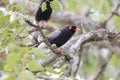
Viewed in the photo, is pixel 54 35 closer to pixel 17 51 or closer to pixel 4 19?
pixel 4 19

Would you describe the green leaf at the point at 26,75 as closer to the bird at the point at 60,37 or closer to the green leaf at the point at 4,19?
the green leaf at the point at 4,19

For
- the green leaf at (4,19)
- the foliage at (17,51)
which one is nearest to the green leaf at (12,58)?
the foliage at (17,51)

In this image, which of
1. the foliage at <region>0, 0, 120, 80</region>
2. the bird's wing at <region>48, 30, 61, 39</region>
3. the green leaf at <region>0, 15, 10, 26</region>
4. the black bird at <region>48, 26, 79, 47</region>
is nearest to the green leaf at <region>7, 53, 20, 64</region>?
the foliage at <region>0, 0, 120, 80</region>

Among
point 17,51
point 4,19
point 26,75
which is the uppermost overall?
point 4,19

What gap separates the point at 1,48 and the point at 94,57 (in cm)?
335

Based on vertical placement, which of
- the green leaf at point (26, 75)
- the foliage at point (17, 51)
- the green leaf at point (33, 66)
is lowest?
the green leaf at point (26, 75)

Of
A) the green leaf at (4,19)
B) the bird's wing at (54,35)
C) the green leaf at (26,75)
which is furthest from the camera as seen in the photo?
the bird's wing at (54,35)

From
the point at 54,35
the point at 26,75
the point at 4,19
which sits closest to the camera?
the point at 26,75

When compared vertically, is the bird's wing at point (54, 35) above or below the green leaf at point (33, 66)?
above

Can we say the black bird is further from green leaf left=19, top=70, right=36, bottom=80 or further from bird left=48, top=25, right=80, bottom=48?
green leaf left=19, top=70, right=36, bottom=80

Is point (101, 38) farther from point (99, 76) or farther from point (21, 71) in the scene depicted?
point (21, 71)


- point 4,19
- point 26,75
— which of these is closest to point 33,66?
point 26,75

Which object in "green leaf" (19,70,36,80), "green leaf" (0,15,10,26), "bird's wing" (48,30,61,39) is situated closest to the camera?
"green leaf" (19,70,36,80)

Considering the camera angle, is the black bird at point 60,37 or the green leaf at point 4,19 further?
the black bird at point 60,37
